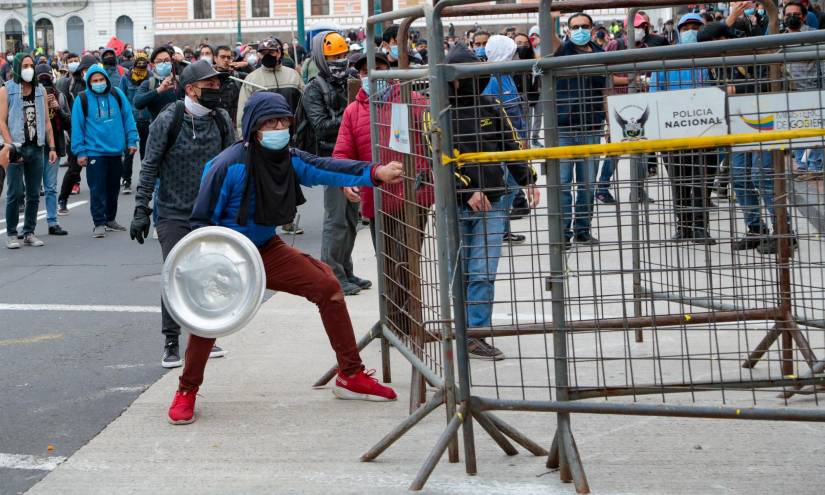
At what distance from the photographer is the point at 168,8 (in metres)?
86.9

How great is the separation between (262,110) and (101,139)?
7.86 m

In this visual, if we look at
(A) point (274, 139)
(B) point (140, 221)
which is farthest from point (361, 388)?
(B) point (140, 221)

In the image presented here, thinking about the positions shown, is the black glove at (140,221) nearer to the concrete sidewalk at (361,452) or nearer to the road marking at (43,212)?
the concrete sidewalk at (361,452)

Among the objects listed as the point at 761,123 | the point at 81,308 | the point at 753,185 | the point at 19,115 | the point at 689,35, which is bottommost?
the point at 81,308

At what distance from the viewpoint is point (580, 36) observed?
37.7 feet

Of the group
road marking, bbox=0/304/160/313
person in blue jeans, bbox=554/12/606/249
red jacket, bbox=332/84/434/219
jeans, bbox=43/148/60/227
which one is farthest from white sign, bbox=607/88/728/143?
jeans, bbox=43/148/60/227

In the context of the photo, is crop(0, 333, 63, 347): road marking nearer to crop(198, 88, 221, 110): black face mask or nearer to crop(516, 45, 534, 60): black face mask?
crop(198, 88, 221, 110): black face mask

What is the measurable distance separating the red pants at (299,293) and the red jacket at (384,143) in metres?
0.50

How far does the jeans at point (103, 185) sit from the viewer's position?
13.3 metres

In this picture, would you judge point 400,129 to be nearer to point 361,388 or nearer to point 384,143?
point 384,143

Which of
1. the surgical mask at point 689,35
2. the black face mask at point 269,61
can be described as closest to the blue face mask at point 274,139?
the black face mask at point 269,61

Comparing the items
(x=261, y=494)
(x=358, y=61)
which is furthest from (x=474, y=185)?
(x=358, y=61)

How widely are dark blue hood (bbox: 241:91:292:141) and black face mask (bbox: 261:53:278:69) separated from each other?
6.53 meters

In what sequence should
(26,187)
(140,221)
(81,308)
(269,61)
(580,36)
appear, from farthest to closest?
Answer: (26,187), (269,61), (580,36), (81,308), (140,221)
